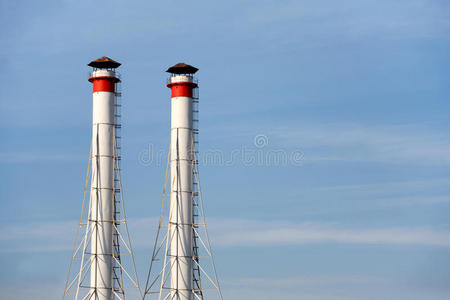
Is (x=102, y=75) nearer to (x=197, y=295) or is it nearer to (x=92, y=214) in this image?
(x=92, y=214)

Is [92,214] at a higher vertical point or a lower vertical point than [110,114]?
lower

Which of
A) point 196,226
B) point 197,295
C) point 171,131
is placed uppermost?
point 171,131

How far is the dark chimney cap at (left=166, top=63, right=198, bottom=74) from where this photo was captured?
13350 centimetres

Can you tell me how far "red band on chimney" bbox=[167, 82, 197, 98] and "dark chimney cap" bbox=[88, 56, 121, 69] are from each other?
745 cm

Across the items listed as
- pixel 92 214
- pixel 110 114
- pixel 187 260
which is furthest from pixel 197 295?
pixel 110 114

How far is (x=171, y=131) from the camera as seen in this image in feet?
434

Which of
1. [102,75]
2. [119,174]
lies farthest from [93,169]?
[102,75]

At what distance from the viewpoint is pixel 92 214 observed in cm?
12975

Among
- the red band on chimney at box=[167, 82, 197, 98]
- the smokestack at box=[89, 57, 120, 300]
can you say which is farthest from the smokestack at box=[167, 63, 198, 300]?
the smokestack at box=[89, 57, 120, 300]

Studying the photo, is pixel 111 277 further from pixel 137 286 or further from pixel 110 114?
pixel 110 114

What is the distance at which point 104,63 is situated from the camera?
133 metres

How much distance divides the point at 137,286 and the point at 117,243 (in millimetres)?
5594

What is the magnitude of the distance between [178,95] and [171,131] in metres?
4.41

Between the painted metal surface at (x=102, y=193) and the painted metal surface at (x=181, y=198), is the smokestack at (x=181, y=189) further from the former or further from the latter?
the painted metal surface at (x=102, y=193)
